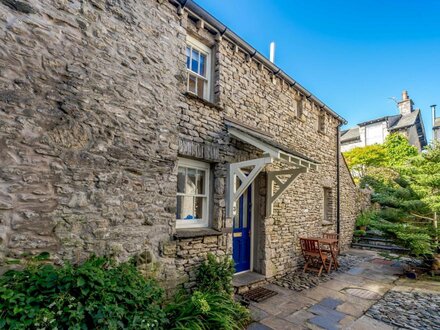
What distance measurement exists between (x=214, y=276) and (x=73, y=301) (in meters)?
2.47

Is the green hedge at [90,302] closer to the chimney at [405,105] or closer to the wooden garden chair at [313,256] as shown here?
the wooden garden chair at [313,256]

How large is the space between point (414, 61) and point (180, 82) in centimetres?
1304

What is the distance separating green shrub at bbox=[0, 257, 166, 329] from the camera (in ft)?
6.99

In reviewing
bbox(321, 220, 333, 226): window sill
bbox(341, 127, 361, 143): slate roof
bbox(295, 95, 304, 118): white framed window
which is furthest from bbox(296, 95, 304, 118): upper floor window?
bbox(341, 127, 361, 143): slate roof

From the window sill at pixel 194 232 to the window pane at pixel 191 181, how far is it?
0.72m

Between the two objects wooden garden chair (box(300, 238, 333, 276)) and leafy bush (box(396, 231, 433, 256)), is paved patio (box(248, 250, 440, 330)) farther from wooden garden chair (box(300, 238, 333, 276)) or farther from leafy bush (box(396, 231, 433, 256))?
Result: leafy bush (box(396, 231, 433, 256))

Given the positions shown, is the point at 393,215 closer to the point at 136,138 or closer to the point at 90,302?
the point at 136,138

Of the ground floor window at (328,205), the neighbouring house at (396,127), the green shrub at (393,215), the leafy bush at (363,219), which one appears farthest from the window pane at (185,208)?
the neighbouring house at (396,127)

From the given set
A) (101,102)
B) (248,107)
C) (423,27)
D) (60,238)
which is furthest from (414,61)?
(60,238)

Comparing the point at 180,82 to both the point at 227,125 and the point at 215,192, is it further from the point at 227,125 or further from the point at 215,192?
the point at 215,192

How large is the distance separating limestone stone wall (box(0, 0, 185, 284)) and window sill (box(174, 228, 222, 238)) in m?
0.26

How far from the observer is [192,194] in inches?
187

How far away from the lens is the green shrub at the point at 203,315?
3158 mm

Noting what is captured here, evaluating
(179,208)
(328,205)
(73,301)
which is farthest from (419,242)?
(73,301)
